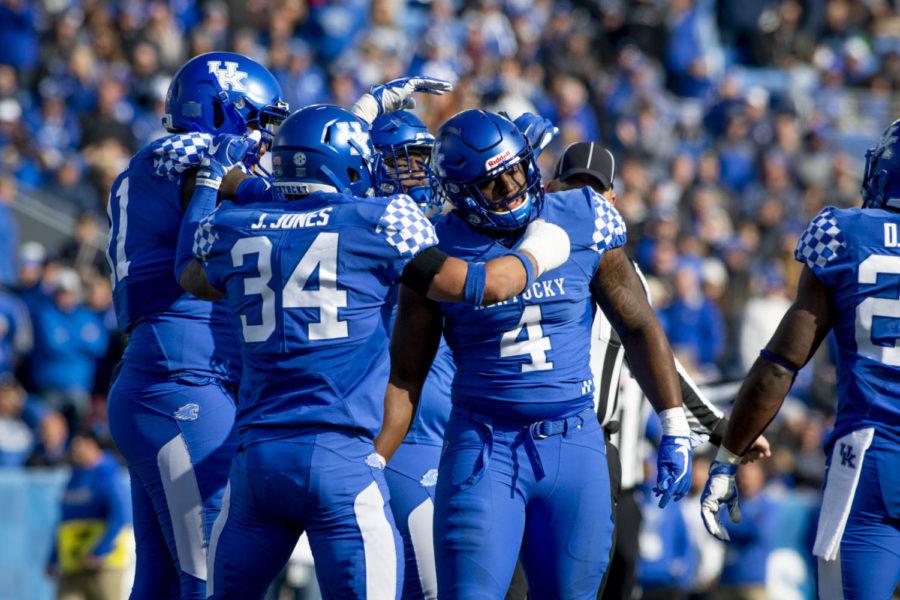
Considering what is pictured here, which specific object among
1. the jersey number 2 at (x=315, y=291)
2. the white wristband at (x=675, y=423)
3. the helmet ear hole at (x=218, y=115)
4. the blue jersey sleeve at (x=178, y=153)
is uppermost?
the helmet ear hole at (x=218, y=115)

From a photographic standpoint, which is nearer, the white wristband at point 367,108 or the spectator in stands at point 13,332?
the white wristband at point 367,108

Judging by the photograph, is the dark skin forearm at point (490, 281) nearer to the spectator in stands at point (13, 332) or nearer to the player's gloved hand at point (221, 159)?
the player's gloved hand at point (221, 159)

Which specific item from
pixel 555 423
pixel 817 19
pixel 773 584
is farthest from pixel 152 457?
pixel 817 19

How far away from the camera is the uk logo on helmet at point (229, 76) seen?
5.64 m

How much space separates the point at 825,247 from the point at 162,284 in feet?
7.67

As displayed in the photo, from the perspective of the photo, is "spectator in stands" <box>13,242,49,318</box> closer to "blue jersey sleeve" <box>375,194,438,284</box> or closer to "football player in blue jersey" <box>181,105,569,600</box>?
"football player in blue jersey" <box>181,105,569,600</box>

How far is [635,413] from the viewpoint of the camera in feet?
22.3

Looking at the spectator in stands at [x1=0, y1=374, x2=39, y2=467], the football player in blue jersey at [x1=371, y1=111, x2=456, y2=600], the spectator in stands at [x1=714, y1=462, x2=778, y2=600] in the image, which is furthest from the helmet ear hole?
the spectator in stands at [x1=0, y1=374, x2=39, y2=467]

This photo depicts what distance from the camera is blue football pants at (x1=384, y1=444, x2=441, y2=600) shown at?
557 centimetres

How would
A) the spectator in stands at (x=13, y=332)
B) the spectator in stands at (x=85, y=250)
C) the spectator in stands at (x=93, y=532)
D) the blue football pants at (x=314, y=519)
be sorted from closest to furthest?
the blue football pants at (x=314, y=519), the spectator in stands at (x=93, y=532), the spectator in stands at (x=13, y=332), the spectator in stands at (x=85, y=250)

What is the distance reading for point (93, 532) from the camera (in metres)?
9.90

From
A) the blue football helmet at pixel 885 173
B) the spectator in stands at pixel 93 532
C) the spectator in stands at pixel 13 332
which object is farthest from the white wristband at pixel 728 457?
the spectator in stands at pixel 13 332

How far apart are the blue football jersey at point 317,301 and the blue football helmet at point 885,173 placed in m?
1.49

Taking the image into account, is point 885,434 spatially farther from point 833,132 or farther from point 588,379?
point 833,132
